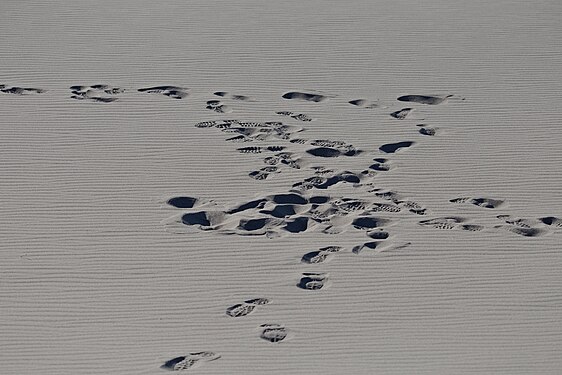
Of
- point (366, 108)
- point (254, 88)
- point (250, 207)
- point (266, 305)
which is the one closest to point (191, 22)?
point (254, 88)

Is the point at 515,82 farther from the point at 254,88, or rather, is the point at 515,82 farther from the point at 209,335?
the point at 209,335

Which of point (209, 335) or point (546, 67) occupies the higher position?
point (546, 67)

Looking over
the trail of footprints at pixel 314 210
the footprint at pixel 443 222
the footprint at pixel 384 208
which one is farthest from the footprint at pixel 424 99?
the footprint at pixel 443 222

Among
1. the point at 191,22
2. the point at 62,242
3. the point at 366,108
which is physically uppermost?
the point at 191,22

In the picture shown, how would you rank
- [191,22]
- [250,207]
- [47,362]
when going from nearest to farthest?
1. [47,362]
2. [250,207]
3. [191,22]

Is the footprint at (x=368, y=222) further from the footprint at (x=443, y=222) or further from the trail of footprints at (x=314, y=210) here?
the footprint at (x=443, y=222)

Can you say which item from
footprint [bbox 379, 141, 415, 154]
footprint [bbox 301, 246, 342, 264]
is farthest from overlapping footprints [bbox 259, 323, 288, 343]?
footprint [bbox 379, 141, 415, 154]
